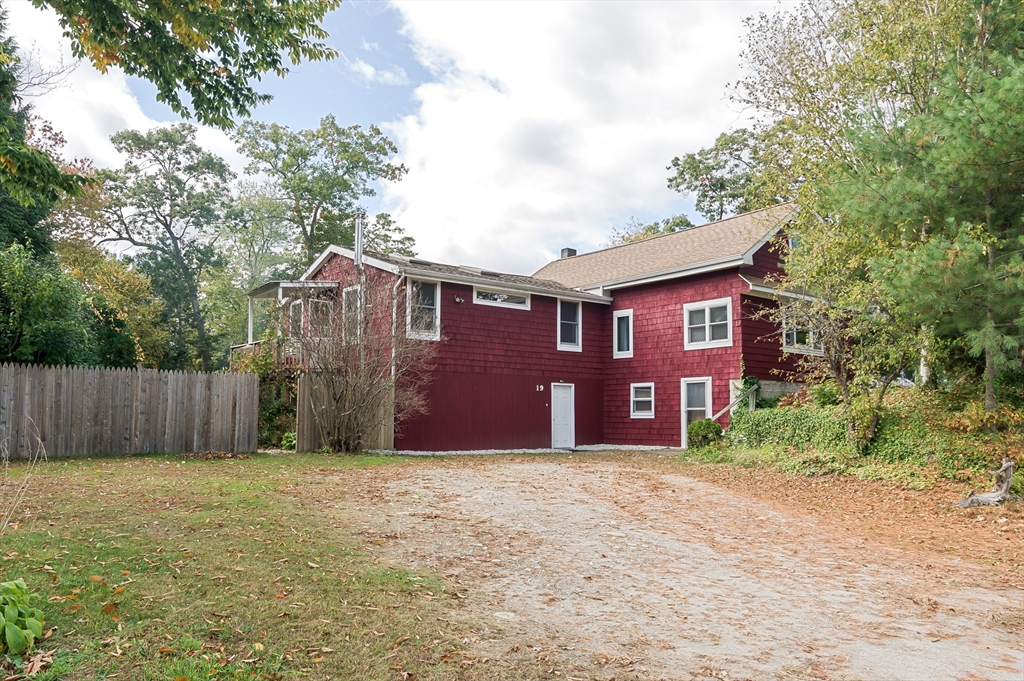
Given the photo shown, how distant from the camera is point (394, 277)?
59.5 ft

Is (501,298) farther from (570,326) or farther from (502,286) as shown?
(570,326)

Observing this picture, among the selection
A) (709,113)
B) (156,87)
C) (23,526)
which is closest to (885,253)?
(709,113)

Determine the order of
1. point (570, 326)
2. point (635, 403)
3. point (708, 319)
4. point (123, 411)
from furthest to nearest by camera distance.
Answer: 1. point (570, 326)
2. point (635, 403)
3. point (708, 319)
4. point (123, 411)

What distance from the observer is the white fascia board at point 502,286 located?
59.7 feet

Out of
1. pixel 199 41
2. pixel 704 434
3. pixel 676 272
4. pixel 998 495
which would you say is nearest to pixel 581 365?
pixel 676 272

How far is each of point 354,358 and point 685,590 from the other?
37.4 feet

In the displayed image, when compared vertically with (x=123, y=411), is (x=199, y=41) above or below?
above

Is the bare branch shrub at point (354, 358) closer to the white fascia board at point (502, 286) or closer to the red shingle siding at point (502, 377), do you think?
the white fascia board at point (502, 286)

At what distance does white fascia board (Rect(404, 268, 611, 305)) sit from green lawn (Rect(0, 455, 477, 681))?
35.0 ft

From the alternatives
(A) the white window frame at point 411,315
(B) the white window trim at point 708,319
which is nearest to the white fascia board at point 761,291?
(B) the white window trim at point 708,319

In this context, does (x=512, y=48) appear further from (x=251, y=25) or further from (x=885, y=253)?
(x=885, y=253)

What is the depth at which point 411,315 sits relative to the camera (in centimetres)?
1783

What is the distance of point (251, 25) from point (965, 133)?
10.1 meters

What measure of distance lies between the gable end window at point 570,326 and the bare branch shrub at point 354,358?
607 centimetres
